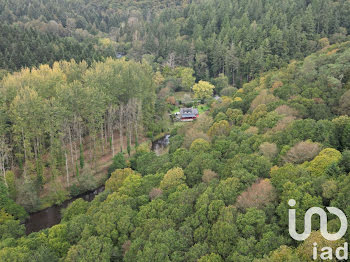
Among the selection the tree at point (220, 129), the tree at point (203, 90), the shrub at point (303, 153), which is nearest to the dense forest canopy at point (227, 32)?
the tree at point (203, 90)

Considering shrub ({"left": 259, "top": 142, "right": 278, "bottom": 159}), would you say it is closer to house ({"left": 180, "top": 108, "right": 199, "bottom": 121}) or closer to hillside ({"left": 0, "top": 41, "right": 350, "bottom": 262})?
hillside ({"left": 0, "top": 41, "right": 350, "bottom": 262})

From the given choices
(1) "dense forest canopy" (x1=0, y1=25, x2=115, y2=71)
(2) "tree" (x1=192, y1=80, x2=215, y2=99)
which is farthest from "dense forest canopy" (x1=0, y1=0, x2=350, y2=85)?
(1) "dense forest canopy" (x1=0, y1=25, x2=115, y2=71)

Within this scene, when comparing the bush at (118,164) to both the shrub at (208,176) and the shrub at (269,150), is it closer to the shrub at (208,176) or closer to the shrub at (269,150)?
the shrub at (208,176)

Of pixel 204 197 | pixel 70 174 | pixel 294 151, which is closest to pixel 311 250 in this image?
pixel 204 197

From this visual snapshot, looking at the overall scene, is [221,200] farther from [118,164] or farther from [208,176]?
[118,164]

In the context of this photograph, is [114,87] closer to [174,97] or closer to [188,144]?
[188,144]

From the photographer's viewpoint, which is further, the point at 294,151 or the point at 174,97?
the point at 174,97

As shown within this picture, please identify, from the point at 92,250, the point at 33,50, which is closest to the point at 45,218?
the point at 92,250
